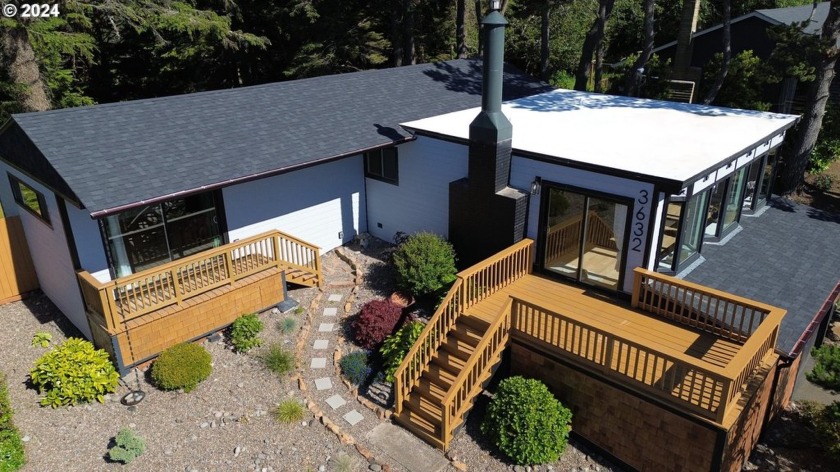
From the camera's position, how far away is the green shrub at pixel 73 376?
933 cm

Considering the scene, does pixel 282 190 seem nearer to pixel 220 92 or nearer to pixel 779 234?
pixel 220 92

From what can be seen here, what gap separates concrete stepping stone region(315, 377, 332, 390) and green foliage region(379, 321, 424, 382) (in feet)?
3.40

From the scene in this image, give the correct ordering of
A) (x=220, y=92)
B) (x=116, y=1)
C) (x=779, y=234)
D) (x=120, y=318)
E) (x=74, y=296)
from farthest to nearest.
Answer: (x=116, y=1) → (x=220, y=92) → (x=779, y=234) → (x=74, y=296) → (x=120, y=318)

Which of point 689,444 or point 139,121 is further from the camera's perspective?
point 139,121

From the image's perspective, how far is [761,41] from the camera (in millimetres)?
23250

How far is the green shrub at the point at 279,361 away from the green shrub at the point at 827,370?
8.10 m

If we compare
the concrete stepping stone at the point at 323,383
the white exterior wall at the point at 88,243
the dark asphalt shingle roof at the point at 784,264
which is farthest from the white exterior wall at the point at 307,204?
the dark asphalt shingle roof at the point at 784,264

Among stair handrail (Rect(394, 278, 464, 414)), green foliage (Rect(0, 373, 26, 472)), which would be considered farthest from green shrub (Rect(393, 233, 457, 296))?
green foliage (Rect(0, 373, 26, 472))

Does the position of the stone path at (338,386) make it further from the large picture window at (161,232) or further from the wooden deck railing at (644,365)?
the large picture window at (161,232)

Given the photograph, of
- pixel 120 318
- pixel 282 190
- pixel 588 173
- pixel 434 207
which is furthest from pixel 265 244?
pixel 588 173

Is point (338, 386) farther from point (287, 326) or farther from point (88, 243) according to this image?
point (88, 243)

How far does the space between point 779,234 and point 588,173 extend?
19.0ft

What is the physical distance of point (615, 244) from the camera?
10.3 metres

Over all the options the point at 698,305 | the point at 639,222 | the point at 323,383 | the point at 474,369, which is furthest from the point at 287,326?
the point at 698,305
